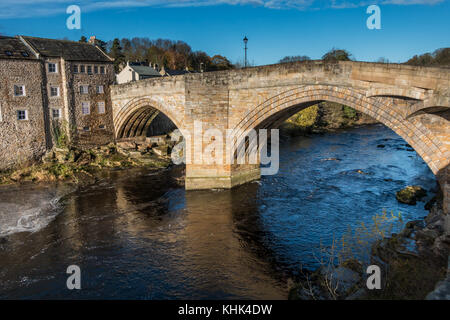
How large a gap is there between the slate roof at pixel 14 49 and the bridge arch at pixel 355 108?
53.6ft

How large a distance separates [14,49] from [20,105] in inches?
156

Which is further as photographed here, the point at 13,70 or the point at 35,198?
the point at 13,70

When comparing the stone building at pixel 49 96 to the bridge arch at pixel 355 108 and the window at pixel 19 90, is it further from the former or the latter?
the bridge arch at pixel 355 108

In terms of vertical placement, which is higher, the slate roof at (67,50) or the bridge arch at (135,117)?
the slate roof at (67,50)

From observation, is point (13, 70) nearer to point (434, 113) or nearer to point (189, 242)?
point (189, 242)

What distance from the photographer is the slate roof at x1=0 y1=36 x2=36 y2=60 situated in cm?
2255

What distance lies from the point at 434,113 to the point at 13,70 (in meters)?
24.9

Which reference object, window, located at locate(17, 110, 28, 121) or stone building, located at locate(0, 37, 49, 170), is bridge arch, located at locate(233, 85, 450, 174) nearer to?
stone building, located at locate(0, 37, 49, 170)

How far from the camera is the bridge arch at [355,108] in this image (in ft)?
39.3

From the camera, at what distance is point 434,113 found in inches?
456

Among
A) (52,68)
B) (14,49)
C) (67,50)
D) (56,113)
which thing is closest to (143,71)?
(67,50)

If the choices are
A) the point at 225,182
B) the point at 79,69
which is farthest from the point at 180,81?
the point at 79,69

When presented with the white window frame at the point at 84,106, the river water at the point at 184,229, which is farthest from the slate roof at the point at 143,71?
the river water at the point at 184,229
